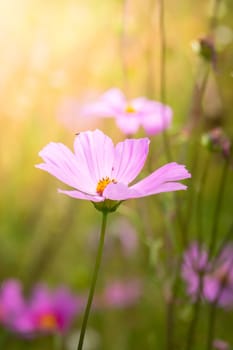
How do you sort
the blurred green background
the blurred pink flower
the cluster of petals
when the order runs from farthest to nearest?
1. the blurred pink flower
2. the blurred green background
3. the cluster of petals

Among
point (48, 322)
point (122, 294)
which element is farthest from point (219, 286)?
point (122, 294)

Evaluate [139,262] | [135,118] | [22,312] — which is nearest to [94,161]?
[135,118]

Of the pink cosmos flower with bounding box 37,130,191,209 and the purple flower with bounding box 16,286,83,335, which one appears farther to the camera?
the purple flower with bounding box 16,286,83,335

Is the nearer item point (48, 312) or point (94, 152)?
point (94, 152)

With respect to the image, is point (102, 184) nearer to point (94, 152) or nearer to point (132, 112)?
point (94, 152)

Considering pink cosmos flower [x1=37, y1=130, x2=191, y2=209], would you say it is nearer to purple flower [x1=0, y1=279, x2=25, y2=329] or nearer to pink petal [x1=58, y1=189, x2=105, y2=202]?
pink petal [x1=58, y1=189, x2=105, y2=202]

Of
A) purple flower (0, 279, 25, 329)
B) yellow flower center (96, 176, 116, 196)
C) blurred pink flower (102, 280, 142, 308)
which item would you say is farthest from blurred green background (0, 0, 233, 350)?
yellow flower center (96, 176, 116, 196)
